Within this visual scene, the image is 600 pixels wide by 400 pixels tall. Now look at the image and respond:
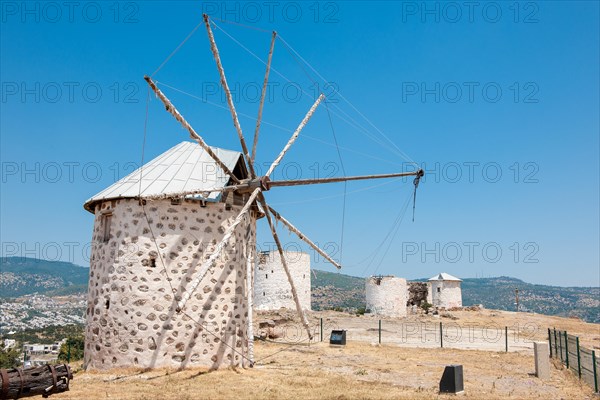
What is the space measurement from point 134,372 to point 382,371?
6.71m

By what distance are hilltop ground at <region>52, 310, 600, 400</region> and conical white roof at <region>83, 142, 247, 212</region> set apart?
4675mm

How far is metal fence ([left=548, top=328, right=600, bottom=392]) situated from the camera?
12.3m

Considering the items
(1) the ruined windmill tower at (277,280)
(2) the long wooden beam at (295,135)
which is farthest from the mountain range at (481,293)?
(2) the long wooden beam at (295,135)

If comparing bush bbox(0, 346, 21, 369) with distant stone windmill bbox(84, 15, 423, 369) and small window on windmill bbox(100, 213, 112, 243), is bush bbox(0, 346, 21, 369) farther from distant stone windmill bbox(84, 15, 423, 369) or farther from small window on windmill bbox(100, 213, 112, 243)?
distant stone windmill bbox(84, 15, 423, 369)

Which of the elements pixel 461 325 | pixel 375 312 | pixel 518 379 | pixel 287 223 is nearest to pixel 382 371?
pixel 518 379

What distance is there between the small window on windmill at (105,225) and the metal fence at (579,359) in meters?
12.7

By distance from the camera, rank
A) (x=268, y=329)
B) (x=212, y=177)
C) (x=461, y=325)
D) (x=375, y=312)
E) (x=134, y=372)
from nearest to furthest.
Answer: (x=134, y=372) → (x=212, y=177) → (x=268, y=329) → (x=461, y=325) → (x=375, y=312)

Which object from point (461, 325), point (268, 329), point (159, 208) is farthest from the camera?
point (461, 325)

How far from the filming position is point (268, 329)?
920 inches

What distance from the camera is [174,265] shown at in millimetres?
13312

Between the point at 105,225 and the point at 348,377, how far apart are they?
7.86 meters

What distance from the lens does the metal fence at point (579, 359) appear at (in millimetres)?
12317

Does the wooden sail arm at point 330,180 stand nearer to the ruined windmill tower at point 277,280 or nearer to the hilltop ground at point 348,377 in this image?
the hilltop ground at point 348,377

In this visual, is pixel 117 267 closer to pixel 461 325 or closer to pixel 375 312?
pixel 461 325
